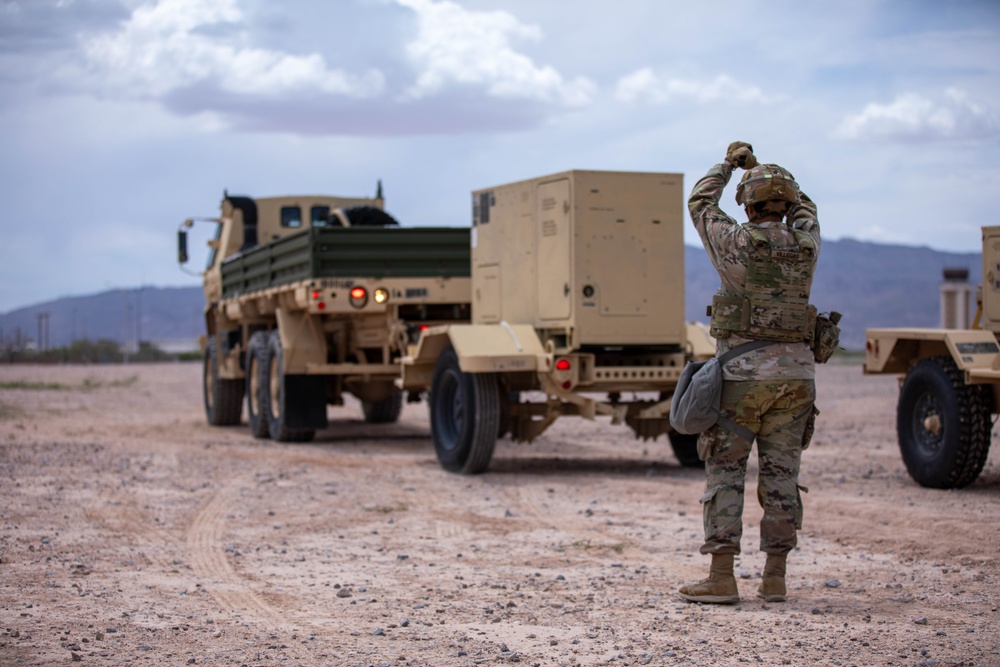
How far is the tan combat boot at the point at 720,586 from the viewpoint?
5887 mm

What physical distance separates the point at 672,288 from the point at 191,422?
32.7 feet

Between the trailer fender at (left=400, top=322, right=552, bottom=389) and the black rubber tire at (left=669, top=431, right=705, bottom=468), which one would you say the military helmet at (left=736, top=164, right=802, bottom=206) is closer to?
the trailer fender at (left=400, top=322, right=552, bottom=389)

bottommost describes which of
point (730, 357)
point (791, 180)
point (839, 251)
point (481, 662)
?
point (481, 662)

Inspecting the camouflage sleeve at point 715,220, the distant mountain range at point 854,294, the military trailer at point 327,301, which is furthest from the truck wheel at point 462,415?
the distant mountain range at point 854,294

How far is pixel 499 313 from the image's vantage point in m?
11.8

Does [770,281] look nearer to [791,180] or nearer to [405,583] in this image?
[791,180]

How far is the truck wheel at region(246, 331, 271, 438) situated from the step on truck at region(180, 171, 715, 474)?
0.11 meters

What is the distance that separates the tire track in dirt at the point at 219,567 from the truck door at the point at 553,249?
3.04 meters

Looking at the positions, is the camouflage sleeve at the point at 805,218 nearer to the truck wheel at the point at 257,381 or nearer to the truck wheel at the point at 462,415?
the truck wheel at the point at 462,415

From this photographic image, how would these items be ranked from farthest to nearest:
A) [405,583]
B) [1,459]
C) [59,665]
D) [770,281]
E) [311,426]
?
[311,426] → [1,459] → [405,583] → [770,281] → [59,665]

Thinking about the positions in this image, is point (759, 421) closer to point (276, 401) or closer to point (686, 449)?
point (686, 449)

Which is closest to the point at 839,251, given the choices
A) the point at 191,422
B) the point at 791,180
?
the point at 191,422

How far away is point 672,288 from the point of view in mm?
10883

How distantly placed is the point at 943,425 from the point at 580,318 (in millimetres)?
2905
